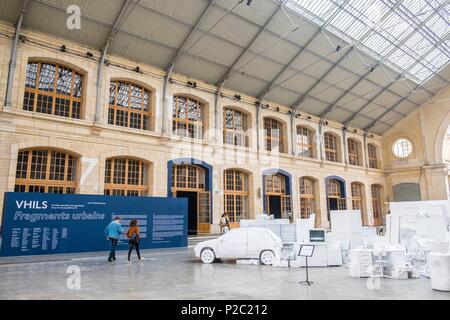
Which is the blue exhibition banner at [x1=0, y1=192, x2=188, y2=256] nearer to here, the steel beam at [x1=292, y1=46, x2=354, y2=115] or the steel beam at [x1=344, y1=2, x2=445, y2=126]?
the steel beam at [x1=292, y1=46, x2=354, y2=115]

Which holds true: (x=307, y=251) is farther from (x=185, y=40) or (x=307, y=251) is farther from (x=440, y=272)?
(x=185, y=40)

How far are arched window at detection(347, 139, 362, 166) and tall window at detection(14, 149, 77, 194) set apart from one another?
76.5 ft

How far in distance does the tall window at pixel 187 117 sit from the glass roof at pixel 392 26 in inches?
303

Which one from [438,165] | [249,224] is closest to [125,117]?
[249,224]

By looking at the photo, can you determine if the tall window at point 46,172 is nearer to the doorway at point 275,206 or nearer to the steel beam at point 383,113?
the doorway at point 275,206

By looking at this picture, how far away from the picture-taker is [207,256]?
1141 centimetres

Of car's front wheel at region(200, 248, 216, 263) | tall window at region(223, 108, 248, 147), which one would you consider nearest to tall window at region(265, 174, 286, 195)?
tall window at region(223, 108, 248, 147)

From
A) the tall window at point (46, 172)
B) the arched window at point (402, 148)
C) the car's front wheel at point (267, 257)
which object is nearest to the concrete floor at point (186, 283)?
the car's front wheel at point (267, 257)

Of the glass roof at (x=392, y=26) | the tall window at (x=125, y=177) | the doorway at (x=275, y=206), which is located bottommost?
the doorway at (x=275, y=206)

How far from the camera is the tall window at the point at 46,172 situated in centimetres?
1418

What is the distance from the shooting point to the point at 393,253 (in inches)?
342

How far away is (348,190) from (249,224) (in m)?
15.1

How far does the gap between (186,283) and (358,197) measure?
25.6 meters
